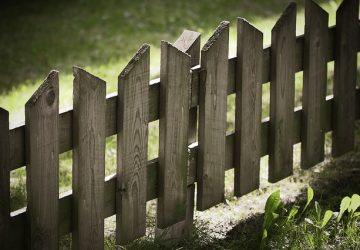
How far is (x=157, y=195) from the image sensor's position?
12.2 ft

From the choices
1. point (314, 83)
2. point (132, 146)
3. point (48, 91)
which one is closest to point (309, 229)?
point (314, 83)

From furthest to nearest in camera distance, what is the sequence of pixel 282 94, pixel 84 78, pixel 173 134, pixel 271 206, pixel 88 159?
pixel 282 94
pixel 271 206
pixel 173 134
pixel 88 159
pixel 84 78

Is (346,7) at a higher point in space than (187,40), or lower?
higher

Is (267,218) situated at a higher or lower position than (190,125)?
lower

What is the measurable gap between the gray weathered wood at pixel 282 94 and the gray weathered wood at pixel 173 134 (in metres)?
0.68

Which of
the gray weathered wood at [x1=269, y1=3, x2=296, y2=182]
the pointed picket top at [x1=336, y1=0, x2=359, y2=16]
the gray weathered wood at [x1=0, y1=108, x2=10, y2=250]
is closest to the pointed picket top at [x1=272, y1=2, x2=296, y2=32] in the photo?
the gray weathered wood at [x1=269, y1=3, x2=296, y2=182]

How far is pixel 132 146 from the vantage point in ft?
11.4

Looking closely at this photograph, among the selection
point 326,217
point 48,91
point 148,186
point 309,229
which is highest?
point 48,91

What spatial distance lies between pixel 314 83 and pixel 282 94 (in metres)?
0.31

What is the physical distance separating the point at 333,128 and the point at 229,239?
3.69ft

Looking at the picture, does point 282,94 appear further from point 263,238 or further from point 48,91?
point 48,91

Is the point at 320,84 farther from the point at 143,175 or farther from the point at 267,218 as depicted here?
the point at 143,175

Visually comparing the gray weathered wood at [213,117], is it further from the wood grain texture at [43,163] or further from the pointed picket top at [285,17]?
the wood grain texture at [43,163]

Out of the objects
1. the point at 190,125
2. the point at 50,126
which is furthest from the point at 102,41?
the point at 50,126
